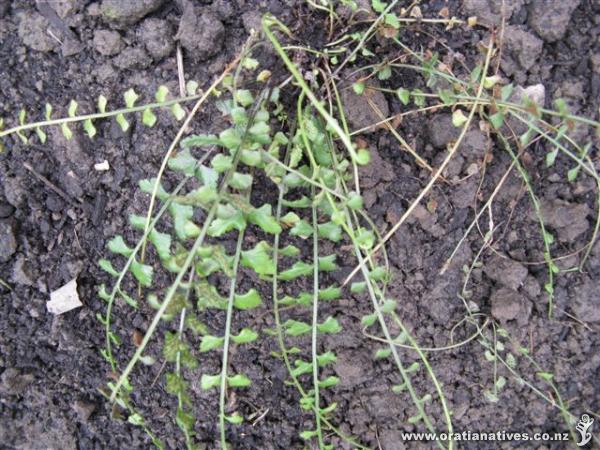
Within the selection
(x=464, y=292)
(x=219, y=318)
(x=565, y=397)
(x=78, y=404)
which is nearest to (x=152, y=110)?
(x=219, y=318)

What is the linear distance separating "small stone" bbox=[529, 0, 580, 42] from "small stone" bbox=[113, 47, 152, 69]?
99 centimetres

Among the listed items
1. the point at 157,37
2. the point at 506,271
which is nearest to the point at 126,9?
the point at 157,37

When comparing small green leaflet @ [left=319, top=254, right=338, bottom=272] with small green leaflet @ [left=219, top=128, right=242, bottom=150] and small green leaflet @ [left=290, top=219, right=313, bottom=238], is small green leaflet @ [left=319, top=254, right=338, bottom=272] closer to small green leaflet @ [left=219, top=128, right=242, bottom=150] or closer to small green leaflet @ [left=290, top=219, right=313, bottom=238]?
small green leaflet @ [left=290, top=219, right=313, bottom=238]

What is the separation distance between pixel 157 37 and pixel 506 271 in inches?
41.8

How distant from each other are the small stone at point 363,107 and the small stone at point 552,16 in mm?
440

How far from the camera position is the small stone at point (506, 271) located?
4.97 feet

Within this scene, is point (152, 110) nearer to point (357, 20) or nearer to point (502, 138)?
point (357, 20)

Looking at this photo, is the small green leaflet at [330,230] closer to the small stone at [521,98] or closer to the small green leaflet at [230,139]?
the small green leaflet at [230,139]

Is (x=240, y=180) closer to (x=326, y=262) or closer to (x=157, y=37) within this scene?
(x=326, y=262)

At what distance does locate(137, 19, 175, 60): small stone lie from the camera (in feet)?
4.99

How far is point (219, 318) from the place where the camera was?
1536 mm

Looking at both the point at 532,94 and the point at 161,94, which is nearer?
the point at 161,94

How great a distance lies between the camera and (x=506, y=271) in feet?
4.99

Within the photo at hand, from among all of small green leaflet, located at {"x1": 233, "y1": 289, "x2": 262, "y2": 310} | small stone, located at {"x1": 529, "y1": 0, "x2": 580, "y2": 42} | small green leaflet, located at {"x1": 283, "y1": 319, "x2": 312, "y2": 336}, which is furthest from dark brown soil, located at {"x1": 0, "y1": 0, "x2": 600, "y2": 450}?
small green leaflet, located at {"x1": 233, "y1": 289, "x2": 262, "y2": 310}
